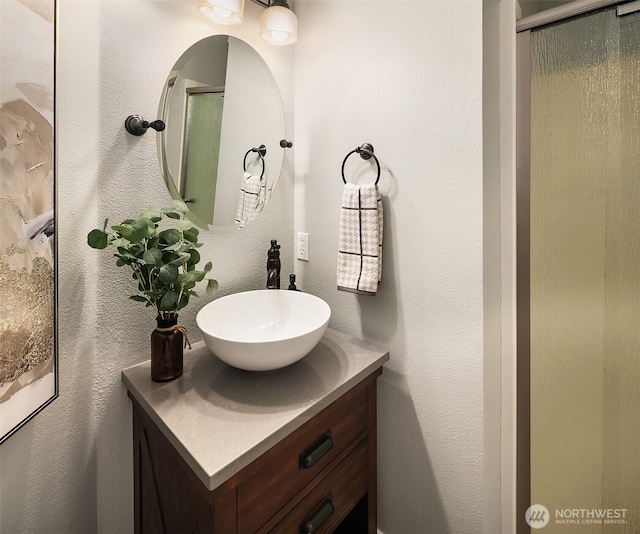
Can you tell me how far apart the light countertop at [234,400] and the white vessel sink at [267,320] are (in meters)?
0.09

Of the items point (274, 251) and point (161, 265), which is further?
point (274, 251)

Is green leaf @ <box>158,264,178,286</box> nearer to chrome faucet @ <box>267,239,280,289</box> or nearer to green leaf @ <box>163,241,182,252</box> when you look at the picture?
green leaf @ <box>163,241,182,252</box>

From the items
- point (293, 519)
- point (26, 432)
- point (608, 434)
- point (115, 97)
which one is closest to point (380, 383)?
point (293, 519)

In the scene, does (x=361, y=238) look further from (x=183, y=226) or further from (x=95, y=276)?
(x=95, y=276)

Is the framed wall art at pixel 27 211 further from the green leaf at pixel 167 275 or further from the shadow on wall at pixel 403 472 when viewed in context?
the shadow on wall at pixel 403 472

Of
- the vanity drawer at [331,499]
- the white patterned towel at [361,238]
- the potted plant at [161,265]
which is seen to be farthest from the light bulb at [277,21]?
the vanity drawer at [331,499]

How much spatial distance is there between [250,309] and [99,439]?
56 centimetres

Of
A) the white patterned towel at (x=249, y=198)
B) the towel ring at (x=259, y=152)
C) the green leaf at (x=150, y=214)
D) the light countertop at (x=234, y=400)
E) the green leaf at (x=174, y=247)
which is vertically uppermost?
the towel ring at (x=259, y=152)

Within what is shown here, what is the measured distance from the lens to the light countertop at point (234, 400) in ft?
2.33

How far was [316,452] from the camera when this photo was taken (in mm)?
901

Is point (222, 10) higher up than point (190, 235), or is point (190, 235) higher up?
point (222, 10)

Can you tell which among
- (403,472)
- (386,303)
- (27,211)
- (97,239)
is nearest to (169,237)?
(97,239)

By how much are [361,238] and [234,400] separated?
61 cm

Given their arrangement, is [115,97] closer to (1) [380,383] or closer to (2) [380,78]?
(2) [380,78]
